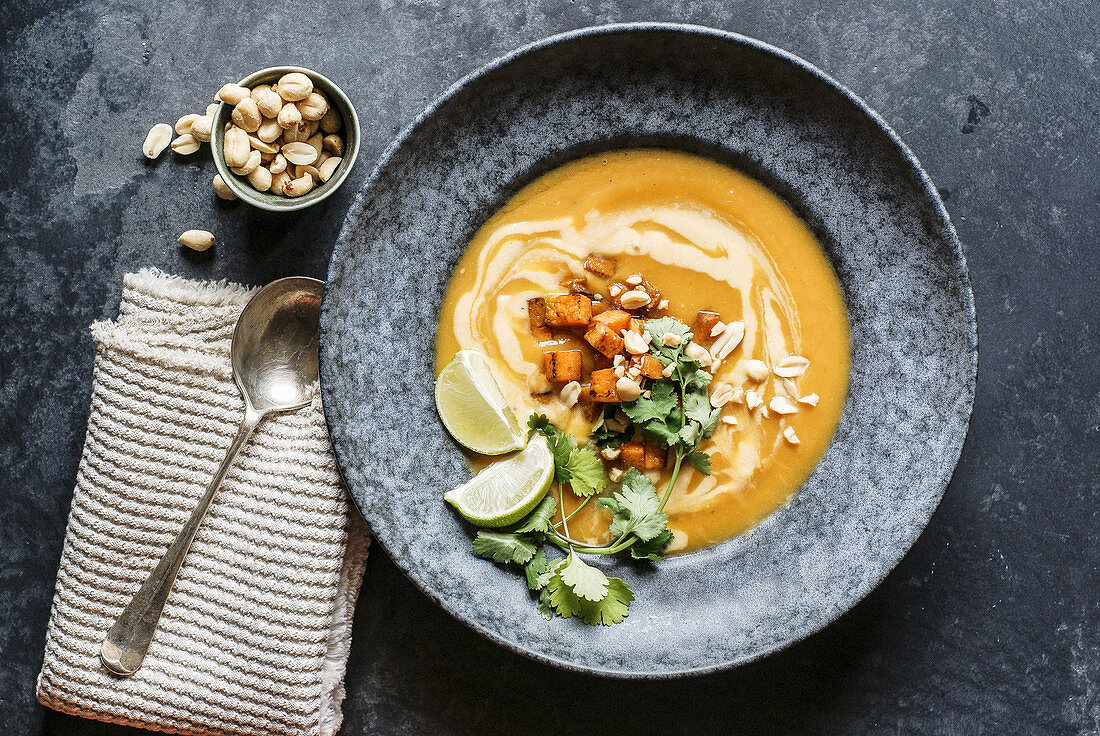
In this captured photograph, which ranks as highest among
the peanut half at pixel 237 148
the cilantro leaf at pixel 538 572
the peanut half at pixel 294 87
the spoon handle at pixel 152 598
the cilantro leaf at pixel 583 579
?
the peanut half at pixel 294 87

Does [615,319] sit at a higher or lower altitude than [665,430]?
higher

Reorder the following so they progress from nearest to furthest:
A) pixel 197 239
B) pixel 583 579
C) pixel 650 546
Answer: pixel 583 579
pixel 650 546
pixel 197 239

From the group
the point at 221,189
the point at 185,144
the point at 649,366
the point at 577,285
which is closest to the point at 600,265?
the point at 577,285

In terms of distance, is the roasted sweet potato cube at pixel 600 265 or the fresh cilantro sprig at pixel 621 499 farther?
the roasted sweet potato cube at pixel 600 265

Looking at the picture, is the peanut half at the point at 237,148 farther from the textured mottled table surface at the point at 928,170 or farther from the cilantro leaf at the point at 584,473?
the cilantro leaf at the point at 584,473

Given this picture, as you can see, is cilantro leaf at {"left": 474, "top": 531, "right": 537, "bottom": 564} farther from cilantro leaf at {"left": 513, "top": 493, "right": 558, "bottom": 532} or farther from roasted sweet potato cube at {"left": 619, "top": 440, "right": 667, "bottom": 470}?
roasted sweet potato cube at {"left": 619, "top": 440, "right": 667, "bottom": 470}

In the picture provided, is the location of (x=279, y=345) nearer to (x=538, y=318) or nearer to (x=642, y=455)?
(x=538, y=318)

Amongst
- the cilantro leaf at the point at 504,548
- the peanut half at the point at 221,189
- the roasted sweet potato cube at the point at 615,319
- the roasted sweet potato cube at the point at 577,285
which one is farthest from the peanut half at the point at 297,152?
the cilantro leaf at the point at 504,548
